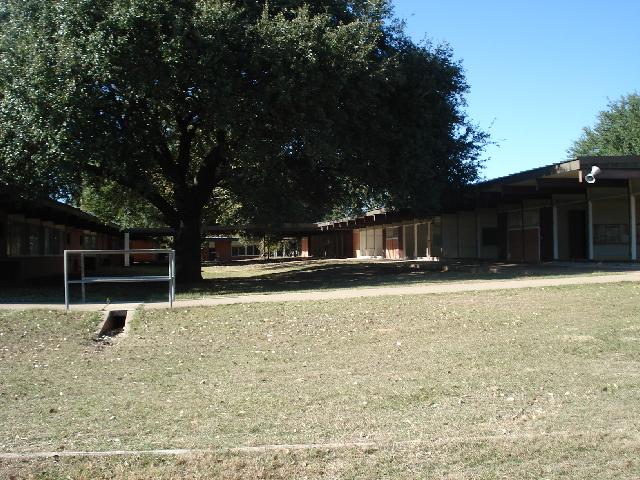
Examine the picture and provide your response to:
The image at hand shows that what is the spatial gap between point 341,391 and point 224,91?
1257cm

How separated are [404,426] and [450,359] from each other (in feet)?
9.46

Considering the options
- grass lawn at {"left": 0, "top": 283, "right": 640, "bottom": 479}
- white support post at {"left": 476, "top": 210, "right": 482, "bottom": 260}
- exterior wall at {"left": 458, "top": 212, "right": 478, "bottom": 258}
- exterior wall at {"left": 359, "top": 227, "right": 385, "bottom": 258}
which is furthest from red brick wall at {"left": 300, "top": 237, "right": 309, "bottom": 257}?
grass lawn at {"left": 0, "top": 283, "right": 640, "bottom": 479}

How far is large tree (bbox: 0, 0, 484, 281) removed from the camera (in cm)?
1759

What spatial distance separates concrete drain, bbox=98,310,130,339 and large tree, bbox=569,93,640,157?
42.3 m

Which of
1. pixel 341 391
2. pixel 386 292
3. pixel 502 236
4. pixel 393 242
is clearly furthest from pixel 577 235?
A: pixel 341 391

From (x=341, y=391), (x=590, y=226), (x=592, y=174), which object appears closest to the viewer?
(x=341, y=391)

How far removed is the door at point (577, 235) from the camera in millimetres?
27000

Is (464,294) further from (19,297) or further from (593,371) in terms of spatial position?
(19,297)

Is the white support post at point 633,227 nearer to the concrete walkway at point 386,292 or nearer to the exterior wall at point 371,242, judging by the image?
the concrete walkway at point 386,292

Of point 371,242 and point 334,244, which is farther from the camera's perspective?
point 334,244

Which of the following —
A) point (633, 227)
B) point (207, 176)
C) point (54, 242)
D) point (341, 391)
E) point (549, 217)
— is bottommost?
point (341, 391)

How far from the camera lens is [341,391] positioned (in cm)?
734

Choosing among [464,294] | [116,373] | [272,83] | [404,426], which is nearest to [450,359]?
[404,426]

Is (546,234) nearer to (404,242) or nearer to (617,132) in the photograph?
(404,242)
